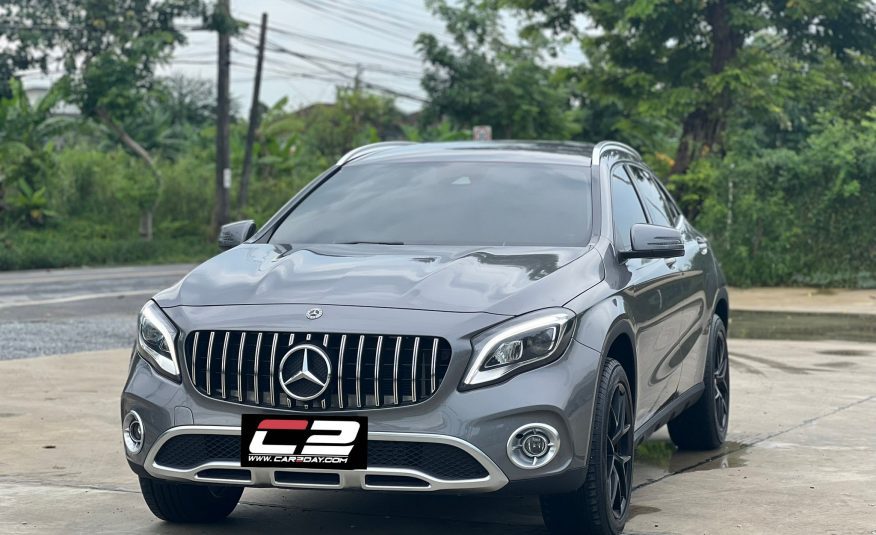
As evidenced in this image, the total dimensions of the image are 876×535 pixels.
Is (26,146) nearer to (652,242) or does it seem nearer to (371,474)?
(652,242)

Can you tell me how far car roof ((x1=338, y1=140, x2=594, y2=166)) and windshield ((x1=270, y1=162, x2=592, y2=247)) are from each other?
0.07 metres

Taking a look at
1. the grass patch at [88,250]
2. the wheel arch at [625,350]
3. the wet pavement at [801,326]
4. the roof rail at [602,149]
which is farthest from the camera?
the grass patch at [88,250]

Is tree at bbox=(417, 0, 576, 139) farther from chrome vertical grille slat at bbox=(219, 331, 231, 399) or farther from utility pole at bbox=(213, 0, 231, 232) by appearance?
chrome vertical grille slat at bbox=(219, 331, 231, 399)

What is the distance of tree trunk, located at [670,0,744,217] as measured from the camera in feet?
89.6

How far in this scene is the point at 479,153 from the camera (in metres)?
6.79

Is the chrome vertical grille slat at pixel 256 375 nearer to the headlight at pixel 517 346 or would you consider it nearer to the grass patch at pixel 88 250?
the headlight at pixel 517 346

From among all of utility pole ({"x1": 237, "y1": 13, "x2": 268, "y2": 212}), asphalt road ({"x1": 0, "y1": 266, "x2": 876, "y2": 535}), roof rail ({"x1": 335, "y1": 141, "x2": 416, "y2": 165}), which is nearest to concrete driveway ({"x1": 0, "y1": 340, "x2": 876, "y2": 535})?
asphalt road ({"x1": 0, "y1": 266, "x2": 876, "y2": 535})

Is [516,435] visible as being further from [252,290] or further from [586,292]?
[252,290]

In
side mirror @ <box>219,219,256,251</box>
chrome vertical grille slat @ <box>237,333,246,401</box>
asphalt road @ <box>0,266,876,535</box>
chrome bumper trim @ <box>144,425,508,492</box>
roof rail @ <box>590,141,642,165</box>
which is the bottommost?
asphalt road @ <box>0,266,876,535</box>

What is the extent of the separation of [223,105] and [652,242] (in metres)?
30.8

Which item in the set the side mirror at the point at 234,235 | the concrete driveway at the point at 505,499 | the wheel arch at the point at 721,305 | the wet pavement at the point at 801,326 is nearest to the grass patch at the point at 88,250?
the wet pavement at the point at 801,326

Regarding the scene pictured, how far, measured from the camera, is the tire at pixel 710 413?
7621 millimetres

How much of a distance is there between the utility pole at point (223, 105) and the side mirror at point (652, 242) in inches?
1203

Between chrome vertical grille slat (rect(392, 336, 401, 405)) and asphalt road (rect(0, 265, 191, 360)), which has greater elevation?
chrome vertical grille slat (rect(392, 336, 401, 405))
